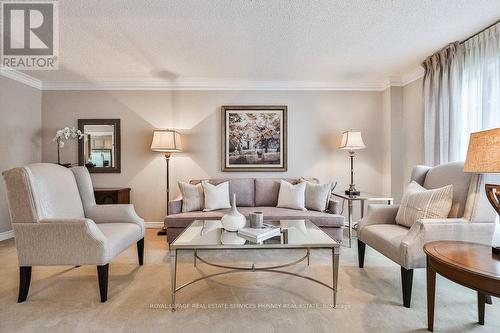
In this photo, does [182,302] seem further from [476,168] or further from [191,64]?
[191,64]

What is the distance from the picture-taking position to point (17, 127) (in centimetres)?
378

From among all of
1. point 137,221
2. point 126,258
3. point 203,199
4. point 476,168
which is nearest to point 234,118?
point 203,199

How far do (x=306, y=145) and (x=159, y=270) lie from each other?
278cm

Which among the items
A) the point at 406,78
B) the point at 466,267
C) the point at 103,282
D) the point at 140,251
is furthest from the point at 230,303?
the point at 406,78

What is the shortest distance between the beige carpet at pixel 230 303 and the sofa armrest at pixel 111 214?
0.46 metres

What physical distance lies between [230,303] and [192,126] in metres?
A: 2.91

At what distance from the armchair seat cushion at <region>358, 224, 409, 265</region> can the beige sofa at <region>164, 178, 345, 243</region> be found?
59cm

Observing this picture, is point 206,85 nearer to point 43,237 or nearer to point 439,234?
point 43,237

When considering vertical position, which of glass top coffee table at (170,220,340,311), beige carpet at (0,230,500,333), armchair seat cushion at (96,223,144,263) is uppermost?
glass top coffee table at (170,220,340,311)

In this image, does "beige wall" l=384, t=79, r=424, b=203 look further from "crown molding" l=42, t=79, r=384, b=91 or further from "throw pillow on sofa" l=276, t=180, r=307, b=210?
"throw pillow on sofa" l=276, t=180, r=307, b=210

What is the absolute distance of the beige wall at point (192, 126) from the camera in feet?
13.8

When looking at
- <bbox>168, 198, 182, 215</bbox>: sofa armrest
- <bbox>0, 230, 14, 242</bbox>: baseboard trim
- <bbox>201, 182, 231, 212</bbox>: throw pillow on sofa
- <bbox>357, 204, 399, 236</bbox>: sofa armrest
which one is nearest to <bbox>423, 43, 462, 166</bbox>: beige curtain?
<bbox>357, 204, 399, 236</bbox>: sofa armrest

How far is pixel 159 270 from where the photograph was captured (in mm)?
2555

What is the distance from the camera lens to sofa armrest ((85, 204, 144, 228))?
2648 mm
